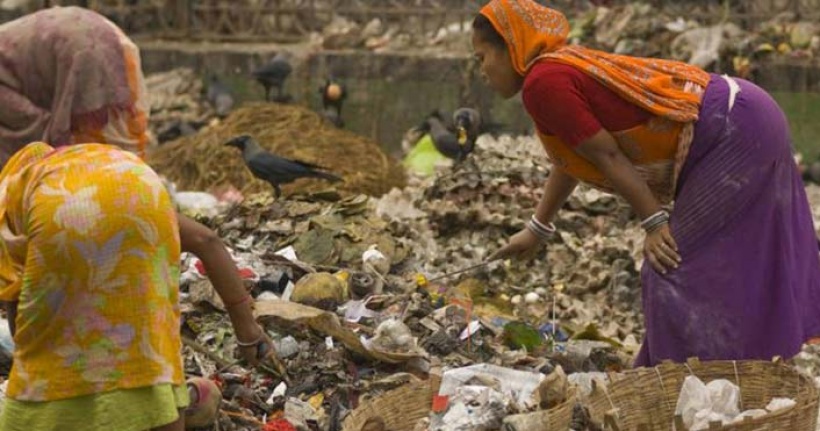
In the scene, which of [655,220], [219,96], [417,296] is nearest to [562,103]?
[655,220]

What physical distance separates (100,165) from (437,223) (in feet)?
14.4

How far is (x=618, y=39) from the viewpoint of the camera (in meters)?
12.2

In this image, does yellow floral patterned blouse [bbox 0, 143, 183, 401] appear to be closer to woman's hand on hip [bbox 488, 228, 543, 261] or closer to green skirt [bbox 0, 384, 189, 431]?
green skirt [bbox 0, 384, 189, 431]

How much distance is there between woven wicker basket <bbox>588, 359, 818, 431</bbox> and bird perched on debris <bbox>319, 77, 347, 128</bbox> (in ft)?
26.2

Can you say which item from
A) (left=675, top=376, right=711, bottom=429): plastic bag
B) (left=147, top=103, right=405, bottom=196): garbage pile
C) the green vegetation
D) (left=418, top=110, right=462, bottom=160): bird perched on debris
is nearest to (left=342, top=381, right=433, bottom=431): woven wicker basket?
(left=675, top=376, right=711, bottom=429): plastic bag

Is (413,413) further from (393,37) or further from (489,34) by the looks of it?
(393,37)

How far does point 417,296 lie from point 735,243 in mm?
1661

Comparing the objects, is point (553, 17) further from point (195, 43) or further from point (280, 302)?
point (195, 43)

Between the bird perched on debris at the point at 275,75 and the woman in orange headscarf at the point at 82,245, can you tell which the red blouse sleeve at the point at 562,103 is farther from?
the bird perched on debris at the point at 275,75

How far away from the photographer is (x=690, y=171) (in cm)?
444

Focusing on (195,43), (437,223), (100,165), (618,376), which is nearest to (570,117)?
(618,376)

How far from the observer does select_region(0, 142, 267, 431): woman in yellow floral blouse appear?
3293 millimetres

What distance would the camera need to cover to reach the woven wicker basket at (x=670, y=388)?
3922mm

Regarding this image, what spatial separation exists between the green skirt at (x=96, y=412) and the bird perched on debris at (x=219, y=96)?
8.96 meters
